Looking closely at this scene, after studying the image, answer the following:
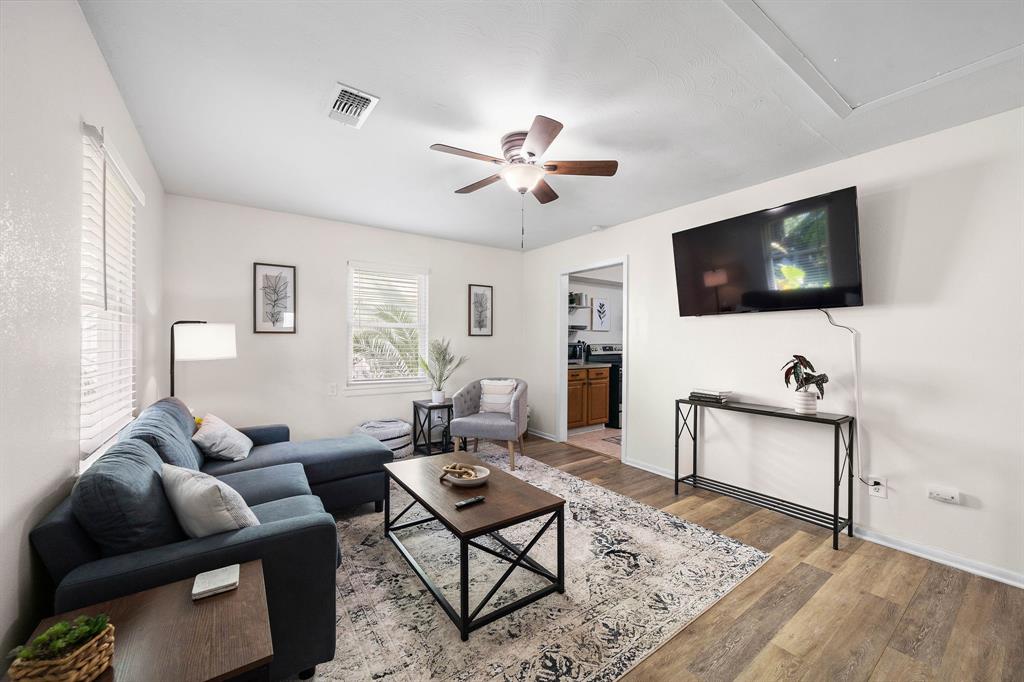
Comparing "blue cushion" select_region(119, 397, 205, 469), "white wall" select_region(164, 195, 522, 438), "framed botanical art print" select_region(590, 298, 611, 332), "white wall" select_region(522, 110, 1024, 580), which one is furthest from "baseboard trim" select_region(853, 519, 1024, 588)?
"framed botanical art print" select_region(590, 298, 611, 332)

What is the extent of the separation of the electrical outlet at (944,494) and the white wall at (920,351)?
37mm

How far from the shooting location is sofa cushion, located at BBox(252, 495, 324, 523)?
6.41 ft

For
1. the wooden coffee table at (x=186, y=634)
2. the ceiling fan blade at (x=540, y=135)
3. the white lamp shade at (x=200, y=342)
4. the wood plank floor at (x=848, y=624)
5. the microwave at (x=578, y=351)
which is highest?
the ceiling fan blade at (x=540, y=135)

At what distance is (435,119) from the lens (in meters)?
2.32

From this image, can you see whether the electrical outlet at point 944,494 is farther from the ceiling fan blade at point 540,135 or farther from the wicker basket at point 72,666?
the wicker basket at point 72,666

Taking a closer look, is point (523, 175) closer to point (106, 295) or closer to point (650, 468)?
point (106, 295)

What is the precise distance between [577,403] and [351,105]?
4462 millimetres

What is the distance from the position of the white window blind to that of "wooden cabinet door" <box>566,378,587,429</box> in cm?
440

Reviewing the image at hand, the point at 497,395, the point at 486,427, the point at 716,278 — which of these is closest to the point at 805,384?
the point at 716,278

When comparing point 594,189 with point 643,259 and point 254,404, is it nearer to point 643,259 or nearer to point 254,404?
point 643,259

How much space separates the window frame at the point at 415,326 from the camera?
4.46m

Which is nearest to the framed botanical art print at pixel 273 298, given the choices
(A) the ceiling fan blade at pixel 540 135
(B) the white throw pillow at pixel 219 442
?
(B) the white throw pillow at pixel 219 442

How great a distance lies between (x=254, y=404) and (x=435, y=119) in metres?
3.14

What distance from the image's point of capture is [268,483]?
7.95 feet
